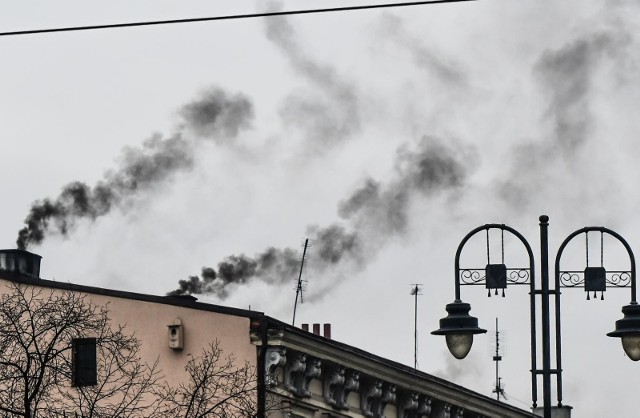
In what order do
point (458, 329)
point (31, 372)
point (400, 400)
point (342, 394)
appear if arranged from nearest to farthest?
1. point (458, 329)
2. point (31, 372)
3. point (342, 394)
4. point (400, 400)

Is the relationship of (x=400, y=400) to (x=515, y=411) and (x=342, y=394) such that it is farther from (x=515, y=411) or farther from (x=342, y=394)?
(x=515, y=411)

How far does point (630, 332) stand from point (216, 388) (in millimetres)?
12939

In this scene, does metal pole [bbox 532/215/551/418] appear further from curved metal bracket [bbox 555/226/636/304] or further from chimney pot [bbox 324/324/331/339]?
chimney pot [bbox 324/324/331/339]

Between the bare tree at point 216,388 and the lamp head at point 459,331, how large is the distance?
36.4 ft

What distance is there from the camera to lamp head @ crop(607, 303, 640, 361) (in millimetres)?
22812

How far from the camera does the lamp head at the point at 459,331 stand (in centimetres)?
2262

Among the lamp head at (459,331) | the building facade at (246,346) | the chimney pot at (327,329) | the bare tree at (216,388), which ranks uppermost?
the chimney pot at (327,329)

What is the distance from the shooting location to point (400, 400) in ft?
142

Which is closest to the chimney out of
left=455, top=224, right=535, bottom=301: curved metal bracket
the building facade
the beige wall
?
the building facade

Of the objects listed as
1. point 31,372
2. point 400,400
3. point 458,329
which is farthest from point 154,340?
point 458,329

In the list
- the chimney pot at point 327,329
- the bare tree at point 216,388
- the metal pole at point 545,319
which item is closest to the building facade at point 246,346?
the bare tree at point 216,388

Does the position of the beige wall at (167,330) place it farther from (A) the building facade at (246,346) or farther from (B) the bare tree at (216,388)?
(B) the bare tree at (216,388)

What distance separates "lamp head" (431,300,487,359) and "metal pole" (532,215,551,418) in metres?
0.80

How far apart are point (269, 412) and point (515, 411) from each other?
51.1 ft
